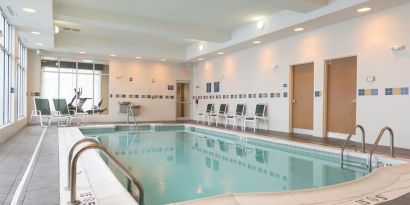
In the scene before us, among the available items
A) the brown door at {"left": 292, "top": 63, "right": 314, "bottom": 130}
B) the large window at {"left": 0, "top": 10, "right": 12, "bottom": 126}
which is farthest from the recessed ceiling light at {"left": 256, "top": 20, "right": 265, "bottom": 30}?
the large window at {"left": 0, "top": 10, "right": 12, "bottom": 126}

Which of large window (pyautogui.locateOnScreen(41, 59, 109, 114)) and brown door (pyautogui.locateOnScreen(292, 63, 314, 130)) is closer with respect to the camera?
brown door (pyautogui.locateOnScreen(292, 63, 314, 130))

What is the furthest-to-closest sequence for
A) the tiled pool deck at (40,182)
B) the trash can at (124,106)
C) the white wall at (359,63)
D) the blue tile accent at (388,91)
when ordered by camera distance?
the trash can at (124,106)
the blue tile accent at (388,91)
the white wall at (359,63)
the tiled pool deck at (40,182)

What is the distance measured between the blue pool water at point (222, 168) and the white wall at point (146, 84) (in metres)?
4.66

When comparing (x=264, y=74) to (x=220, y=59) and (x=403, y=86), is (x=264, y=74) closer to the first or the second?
(x=220, y=59)

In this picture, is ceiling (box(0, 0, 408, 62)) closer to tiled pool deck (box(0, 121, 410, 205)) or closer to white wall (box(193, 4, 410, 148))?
white wall (box(193, 4, 410, 148))

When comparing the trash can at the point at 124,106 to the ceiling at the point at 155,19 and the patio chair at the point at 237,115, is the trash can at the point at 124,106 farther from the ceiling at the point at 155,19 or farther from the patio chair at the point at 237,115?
the patio chair at the point at 237,115

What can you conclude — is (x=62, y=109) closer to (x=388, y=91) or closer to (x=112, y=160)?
(x=112, y=160)

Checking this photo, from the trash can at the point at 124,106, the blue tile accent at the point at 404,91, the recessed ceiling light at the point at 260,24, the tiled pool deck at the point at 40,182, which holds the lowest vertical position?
the tiled pool deck at the point at 40,182

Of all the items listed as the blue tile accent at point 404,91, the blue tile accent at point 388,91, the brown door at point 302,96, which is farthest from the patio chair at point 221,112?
the blue tile accent at point 404,91

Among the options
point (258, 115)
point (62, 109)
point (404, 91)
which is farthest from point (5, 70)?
point (404, 91)

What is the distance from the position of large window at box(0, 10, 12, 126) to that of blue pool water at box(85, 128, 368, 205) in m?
2.26

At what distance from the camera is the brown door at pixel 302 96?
293 inches

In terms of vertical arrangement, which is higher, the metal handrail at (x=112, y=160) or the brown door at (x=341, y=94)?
the brown door at (x=341, y=94)

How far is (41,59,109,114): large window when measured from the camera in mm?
10773
